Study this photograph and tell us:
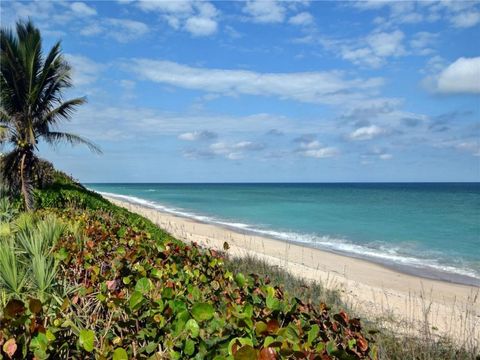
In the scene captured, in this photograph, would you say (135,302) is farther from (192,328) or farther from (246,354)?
(246,354)

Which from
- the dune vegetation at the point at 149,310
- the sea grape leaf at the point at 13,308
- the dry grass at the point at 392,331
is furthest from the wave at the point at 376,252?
the sea grape leaf at the point at 13,308

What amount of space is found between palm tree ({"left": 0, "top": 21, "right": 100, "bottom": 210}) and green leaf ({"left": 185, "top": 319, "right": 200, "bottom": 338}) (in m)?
13.3

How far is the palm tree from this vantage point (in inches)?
577

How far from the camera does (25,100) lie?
15102 millimetres

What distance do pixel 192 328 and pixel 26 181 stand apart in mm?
13575

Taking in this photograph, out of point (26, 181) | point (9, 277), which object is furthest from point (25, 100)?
point (9, 277)

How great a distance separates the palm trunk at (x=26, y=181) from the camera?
13758 millimetres

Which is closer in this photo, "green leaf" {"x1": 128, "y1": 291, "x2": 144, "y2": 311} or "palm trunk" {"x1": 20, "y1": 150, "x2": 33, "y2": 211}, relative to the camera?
"green leaf" {"x1": 128, "y1": 291, "x2": 144, "y2": 311}

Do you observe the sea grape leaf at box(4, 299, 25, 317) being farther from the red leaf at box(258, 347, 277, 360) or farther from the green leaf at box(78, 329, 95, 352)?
the red leaf at box(258, 347, 277, 360)

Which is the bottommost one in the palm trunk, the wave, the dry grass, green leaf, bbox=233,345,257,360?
the wave

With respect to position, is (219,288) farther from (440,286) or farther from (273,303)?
(440,286)

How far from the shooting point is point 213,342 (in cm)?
214

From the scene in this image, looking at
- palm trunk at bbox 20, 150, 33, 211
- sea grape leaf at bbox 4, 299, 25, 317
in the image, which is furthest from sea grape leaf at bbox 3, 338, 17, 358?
palm trunk at bbox 20, 150, 33, 211

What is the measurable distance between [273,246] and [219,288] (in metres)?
16.1
